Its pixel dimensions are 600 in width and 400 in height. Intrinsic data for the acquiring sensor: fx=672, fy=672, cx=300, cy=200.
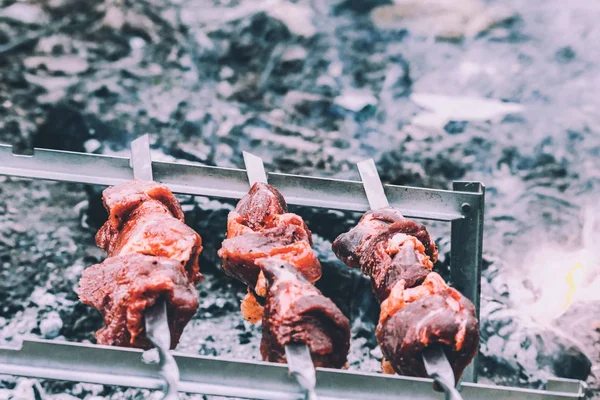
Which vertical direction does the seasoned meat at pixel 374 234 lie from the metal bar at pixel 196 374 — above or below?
above

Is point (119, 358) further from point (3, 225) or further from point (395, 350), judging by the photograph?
point (3, 225)

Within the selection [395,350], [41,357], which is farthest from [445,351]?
[41,357]

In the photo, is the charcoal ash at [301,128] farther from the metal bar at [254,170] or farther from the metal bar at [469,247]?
the metal bar at [254,170]

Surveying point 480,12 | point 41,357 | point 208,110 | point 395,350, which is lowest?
point 41,357

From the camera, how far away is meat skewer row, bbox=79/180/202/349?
1960 mm

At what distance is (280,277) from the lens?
2.09 metres

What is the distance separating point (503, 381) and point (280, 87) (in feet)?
9.02

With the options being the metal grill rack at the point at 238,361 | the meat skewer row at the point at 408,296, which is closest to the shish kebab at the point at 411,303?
the meat skewer row at the point at 408,296

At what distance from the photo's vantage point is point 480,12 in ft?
18.8

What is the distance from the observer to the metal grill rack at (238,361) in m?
1.78

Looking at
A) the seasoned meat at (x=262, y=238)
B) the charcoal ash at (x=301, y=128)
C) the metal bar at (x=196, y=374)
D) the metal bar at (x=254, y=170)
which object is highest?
the charcoal ash at (x=301, y=128)

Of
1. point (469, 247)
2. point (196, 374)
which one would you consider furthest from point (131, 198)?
point (469, 247)

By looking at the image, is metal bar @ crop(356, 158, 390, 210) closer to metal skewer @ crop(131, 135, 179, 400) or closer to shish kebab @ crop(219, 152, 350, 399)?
shish kebab @ crop(219, 152, 350, 399)

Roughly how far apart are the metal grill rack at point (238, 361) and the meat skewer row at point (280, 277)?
15cm
